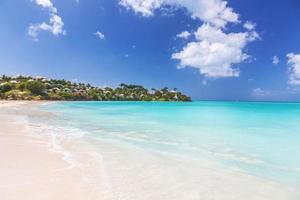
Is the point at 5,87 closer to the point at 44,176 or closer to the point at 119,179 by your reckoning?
the point at 44,176

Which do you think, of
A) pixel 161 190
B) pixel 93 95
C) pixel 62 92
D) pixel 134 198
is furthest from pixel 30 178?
pixel 93 95

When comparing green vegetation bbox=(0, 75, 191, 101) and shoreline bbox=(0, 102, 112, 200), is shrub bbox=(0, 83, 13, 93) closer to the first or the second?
A: green vegetation bbox=(0, 75, 191, 101)

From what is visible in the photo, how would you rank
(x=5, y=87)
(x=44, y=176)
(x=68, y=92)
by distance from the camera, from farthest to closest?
1. (x=68, y=92)
2. (x=5, y=87)
3. (x=44, y=176)

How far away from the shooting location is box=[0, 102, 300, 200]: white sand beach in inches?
131

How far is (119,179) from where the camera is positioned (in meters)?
3.97

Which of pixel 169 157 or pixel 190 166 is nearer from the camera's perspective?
pixel 190 166

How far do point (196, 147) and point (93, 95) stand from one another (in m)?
74.2

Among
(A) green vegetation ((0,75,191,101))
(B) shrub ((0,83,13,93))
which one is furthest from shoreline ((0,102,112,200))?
(B) shrub ((0,83,13,93))

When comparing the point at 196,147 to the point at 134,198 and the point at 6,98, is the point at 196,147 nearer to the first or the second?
the point at 134,198

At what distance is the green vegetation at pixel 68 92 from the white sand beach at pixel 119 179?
53795 mm

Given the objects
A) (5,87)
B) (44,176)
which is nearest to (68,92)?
(5,87)

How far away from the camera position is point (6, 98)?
172 feet

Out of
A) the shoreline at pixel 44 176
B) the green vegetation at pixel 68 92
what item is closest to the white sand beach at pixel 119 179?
the shoreline at pixel 44 176

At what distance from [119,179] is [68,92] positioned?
2809 inches
